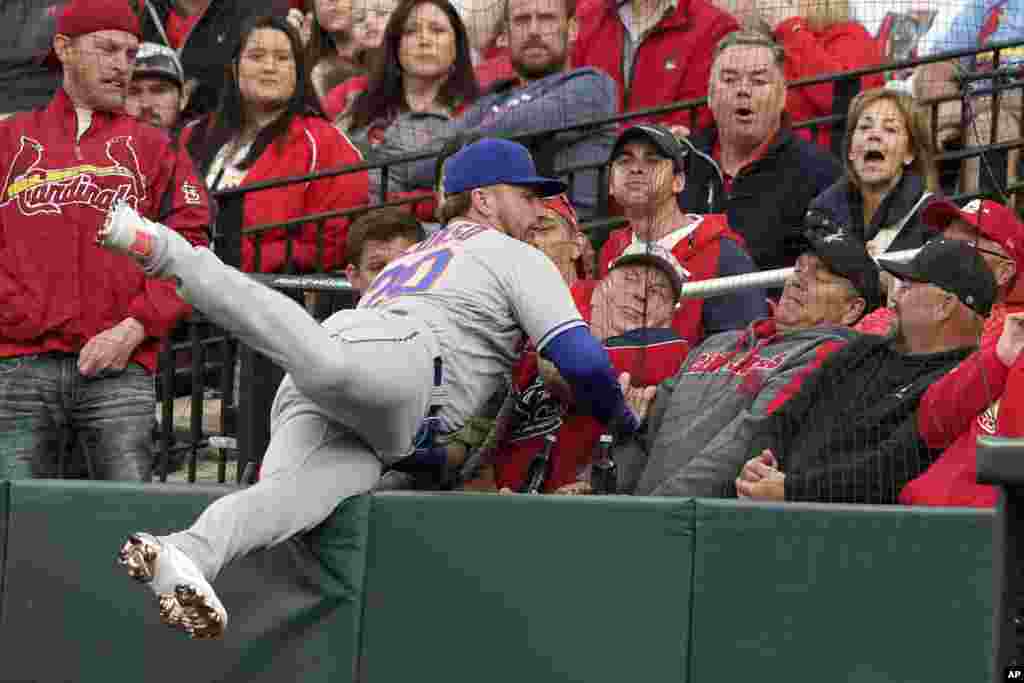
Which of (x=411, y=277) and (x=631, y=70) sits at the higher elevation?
(x=631, y=70)

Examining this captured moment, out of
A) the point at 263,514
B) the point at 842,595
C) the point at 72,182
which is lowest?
the point at 842,595

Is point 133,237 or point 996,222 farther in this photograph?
point 996,222

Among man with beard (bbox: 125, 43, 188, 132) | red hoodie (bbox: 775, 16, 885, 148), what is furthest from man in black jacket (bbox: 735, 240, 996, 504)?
man with beard (bbox: 125, 43, 188, 132)

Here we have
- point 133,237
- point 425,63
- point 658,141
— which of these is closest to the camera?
point 133,237

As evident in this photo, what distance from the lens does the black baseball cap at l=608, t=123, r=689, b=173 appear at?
7.37 m

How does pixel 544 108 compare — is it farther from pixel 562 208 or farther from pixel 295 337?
pixel 295 337

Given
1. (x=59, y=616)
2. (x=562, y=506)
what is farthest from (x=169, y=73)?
(x=562, y=506)

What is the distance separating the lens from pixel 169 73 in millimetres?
9664

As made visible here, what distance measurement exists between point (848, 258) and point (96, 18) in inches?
123

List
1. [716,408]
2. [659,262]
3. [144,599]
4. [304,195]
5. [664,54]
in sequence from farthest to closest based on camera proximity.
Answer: [664,54] < [304,195] < [659,262] < [716,408] < [144,599]

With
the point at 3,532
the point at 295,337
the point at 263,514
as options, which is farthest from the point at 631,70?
the point at 263,514

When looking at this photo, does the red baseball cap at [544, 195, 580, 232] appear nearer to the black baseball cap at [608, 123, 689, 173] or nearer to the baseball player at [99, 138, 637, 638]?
→ the black baseball cap at [608, 123, 689, 173]

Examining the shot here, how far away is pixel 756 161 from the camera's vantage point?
26.1 ft

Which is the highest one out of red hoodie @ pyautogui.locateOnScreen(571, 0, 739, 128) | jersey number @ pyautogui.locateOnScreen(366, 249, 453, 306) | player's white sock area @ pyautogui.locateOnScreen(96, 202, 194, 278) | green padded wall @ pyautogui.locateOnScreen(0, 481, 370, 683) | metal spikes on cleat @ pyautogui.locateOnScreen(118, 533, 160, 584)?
red hoodie @ pyautogui.locateOnScreen(571, 0, 739, 128)
